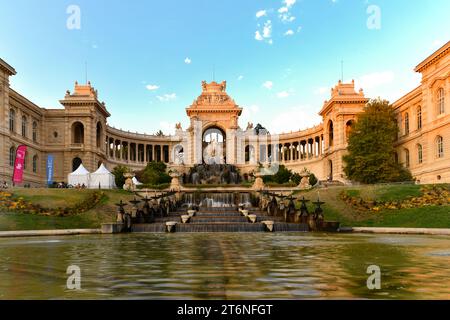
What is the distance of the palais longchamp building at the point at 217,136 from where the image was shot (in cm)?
5825

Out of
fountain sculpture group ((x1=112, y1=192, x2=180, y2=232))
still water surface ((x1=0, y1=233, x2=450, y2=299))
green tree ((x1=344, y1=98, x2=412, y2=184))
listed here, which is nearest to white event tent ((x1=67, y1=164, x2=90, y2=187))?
fountain sculpture group ((x1=112, y1=192, x2=180, y2=232))

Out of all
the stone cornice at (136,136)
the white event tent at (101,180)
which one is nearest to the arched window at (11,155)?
the white event tent at (101,180)

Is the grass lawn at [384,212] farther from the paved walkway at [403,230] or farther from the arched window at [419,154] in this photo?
the arched window at [419,154]

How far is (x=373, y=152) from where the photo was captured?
62.5 m

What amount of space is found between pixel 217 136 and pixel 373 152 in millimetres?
50345

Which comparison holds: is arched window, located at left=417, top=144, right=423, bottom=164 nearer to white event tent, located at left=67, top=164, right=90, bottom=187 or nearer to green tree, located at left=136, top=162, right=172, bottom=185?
green tree, located at left=136, top=162, right=172, bottom=185

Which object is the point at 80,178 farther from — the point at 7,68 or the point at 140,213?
the point at 140,213

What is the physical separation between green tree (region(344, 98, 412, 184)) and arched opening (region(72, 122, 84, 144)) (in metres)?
52.4

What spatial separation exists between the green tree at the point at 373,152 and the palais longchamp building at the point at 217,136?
410 cm

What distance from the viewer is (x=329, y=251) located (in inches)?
567

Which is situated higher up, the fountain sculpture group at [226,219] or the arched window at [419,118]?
the arched window at [419,118]
